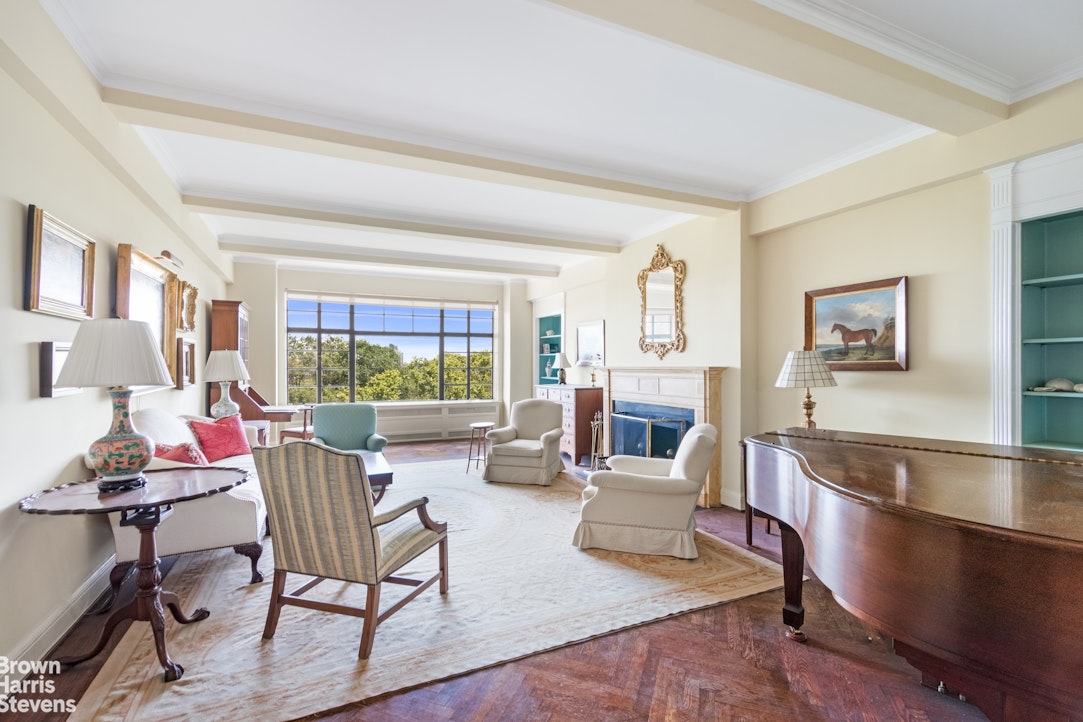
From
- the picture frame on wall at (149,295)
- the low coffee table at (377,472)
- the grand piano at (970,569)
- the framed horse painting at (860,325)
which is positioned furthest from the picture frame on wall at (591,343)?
the grand piano at (970,569)

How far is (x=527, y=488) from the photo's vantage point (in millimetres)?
5402

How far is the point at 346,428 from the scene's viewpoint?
5.18 metres

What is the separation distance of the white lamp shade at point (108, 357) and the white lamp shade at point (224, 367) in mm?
3113

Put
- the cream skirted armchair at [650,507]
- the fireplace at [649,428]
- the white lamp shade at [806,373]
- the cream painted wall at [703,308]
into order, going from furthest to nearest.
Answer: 1. the fireplace at [649,428]
2. the cream painted wall at [703,308]
3. the white lamp shade at [806,373]
4. the cream skirted armchair at [650,507]

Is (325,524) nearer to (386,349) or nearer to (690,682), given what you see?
(690,682)

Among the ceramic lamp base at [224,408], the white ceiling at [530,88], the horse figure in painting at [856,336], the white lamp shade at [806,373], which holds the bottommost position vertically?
the ceramic lamp base at [224,408]

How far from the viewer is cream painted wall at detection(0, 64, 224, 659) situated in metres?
2.10

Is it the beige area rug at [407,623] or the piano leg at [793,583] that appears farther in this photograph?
the piano leg at [793,583]

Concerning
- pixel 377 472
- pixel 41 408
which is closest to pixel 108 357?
pixel 41 408

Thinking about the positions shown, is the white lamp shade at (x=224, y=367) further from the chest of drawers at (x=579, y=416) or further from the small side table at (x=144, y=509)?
the chest of drawers at (x=579, y=416)

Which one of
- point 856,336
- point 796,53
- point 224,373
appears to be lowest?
point 224,373

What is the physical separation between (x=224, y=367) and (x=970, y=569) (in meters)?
5.85

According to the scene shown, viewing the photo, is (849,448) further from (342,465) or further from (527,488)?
(527,488)

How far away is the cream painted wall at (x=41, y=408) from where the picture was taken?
2.10 meters
